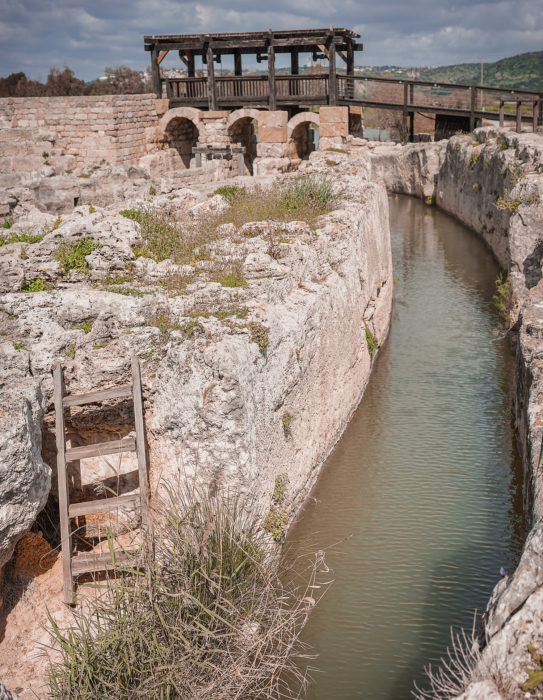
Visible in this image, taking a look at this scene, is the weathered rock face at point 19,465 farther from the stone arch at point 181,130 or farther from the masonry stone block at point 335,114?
the masonry stone block at point 335,114

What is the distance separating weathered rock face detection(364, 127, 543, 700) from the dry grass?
159 centimetres

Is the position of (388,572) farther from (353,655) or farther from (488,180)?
(488,180)

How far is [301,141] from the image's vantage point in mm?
27406

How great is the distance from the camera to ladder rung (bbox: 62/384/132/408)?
5.81 metres

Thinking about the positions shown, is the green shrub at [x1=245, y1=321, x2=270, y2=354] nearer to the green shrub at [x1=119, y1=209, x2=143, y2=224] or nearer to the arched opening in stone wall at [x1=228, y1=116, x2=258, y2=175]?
the green shrub at [x1=119, y1=209, x2=143, y2=224]

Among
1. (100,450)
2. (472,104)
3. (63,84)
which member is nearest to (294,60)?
(472,104)

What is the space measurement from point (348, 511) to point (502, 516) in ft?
5.18

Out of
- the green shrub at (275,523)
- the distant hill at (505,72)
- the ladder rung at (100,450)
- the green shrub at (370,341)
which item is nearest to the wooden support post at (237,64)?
the green shrub at (370,341)

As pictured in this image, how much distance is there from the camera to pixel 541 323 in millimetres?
7844

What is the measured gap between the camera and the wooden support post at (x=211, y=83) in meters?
25.6

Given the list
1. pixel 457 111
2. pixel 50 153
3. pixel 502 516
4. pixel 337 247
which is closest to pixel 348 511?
pixel 502 516

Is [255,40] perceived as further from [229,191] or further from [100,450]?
[100,450]

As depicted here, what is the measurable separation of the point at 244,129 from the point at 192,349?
919 inches

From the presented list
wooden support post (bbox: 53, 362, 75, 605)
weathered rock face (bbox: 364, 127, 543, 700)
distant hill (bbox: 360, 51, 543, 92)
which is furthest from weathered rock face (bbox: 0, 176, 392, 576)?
distant hill (bbox: 360, 51, 543, 92)
